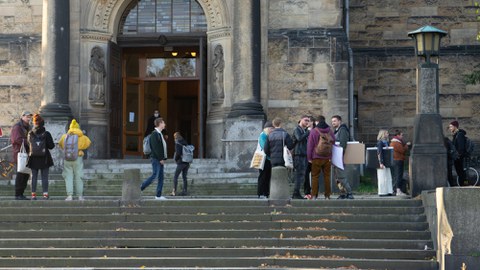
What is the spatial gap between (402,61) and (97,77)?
9092 millimetres

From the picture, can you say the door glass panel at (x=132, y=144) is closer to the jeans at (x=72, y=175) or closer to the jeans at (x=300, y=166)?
the jeans at (x=72, y=175)

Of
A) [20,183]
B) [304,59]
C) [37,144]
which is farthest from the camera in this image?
[304,59]

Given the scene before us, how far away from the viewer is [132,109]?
2622 centimetres

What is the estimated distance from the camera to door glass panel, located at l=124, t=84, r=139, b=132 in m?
26.0

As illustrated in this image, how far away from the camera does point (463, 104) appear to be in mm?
27016

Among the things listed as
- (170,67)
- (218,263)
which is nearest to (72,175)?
(218,263)

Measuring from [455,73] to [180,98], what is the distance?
10.1m

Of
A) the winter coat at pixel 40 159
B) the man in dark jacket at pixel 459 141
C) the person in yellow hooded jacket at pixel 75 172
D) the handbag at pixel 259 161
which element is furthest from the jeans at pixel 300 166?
the winter coat at pixel 40 159

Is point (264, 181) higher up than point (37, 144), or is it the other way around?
point (37, 144)

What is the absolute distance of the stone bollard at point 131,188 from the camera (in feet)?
53.7

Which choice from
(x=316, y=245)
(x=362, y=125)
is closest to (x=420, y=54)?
(x=316, y=245)

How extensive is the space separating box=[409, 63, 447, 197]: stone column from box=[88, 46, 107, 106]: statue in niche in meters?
10.0

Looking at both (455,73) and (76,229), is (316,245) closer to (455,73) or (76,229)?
(76,229)

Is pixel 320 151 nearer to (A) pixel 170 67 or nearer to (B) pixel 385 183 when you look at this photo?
(B) pixel 385 183
